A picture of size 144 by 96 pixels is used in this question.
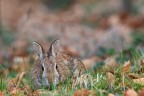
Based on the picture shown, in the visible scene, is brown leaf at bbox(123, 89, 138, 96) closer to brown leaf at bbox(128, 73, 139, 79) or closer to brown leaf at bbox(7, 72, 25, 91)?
brown leaf at bbox(128, 73, 139, 79)

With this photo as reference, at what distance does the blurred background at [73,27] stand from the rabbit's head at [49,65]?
2.51 meters

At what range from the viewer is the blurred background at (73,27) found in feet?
39.2

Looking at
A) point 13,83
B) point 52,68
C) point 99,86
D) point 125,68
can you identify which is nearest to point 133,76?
point 125,68

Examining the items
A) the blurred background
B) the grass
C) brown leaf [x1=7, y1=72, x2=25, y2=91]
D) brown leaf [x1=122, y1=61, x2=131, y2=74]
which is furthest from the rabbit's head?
the blurred background

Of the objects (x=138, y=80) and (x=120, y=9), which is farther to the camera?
(x=120, y=9)

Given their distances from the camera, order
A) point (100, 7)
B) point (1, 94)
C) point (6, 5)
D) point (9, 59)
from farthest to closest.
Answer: point (6, 5) < point (100, 7) < point (9, 59) < point (1, 94)

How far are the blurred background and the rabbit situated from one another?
7.60ft

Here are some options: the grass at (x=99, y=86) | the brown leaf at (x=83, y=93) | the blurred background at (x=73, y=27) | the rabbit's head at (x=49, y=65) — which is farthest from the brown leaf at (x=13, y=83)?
the blurred background at (x=73, y=27)

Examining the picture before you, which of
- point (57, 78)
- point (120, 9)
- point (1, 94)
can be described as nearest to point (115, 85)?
point (57, 78)

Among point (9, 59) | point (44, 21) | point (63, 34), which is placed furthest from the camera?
point (44, 21)

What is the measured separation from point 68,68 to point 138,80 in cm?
103

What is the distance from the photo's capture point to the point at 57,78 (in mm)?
6930

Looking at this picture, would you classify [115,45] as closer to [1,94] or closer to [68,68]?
[68,68]

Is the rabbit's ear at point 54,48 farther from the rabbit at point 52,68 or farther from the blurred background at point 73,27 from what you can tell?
the blurred background at point 73,27
